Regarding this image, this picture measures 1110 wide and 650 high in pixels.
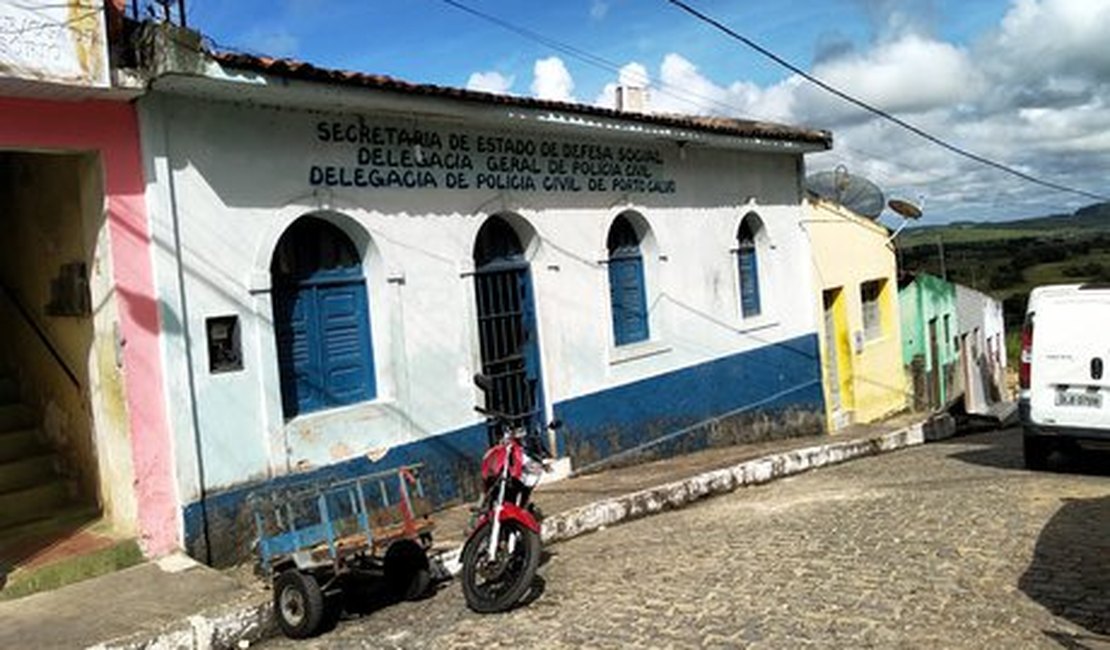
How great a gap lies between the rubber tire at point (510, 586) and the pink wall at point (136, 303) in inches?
89.0

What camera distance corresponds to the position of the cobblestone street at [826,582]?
511 centimetres

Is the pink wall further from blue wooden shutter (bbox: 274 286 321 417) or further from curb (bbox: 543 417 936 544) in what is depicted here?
curb (bbox: 543 417 936 544)

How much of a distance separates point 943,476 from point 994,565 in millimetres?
3911

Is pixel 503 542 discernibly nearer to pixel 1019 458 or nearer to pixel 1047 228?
pixel 1019 458

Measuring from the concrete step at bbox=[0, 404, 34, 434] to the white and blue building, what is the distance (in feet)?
6.02

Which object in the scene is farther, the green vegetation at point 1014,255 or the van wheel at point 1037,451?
the green vegetation at point 1014,255

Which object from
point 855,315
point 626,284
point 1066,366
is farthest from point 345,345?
point 855,315

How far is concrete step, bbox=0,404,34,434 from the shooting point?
7.66 m

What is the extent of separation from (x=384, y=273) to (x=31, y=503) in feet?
10.3

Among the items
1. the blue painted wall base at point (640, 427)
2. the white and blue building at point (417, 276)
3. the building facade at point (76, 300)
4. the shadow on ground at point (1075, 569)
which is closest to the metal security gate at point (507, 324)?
the white and blue building at point (417, 276)

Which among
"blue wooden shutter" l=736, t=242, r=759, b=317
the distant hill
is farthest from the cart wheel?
the distant hill

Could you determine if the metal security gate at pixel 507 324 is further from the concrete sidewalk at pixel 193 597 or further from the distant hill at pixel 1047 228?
the distant hill at pixel 1047 228

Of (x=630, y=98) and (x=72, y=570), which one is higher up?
(x=630, y=98)

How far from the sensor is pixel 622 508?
28.1 feet
